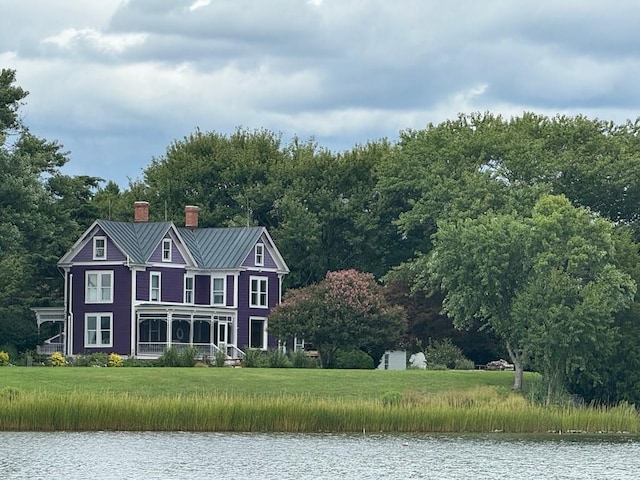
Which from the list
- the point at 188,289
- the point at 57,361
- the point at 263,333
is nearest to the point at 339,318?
the point at 263,333

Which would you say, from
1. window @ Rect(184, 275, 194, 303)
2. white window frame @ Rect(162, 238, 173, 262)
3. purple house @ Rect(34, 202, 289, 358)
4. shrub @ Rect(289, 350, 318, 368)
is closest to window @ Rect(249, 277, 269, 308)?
purple house @ Rect(34, 202, 289, 358)

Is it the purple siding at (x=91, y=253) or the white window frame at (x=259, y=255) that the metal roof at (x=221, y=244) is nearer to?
the white window frame at (x=259, y=255)

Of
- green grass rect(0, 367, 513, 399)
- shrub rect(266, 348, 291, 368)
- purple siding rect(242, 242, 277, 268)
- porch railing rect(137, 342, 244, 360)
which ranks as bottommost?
green grass rect(0, 367, 513, 399)

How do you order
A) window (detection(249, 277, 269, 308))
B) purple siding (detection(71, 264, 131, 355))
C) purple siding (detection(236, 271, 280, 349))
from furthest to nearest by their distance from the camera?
window (detection(249, 277, 269, 308))
purple siding (detection(236, 271, 280, 349))
purple siding (detection(71, 264, 131, 355))

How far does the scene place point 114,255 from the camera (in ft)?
278

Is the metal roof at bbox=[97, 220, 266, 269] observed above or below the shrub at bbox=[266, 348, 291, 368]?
above

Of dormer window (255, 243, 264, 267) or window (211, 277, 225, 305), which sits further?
dormer window (255, 243, 264, 267)

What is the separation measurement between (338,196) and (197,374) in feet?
114

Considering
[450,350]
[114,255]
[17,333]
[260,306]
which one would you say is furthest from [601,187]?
[17,333]

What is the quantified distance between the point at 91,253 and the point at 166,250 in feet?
13.7

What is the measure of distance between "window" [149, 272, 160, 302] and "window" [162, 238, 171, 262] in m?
1.05

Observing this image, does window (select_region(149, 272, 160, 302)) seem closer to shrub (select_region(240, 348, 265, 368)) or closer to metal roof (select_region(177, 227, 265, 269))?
metal roof (select_region(177, 227, 265, 269))

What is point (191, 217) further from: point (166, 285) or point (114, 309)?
point (114, 309)

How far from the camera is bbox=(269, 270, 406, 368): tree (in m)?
78.2
